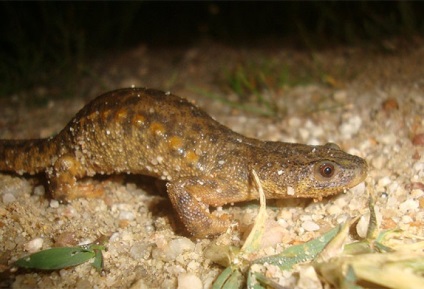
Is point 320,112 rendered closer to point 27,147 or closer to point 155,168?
point 155,168

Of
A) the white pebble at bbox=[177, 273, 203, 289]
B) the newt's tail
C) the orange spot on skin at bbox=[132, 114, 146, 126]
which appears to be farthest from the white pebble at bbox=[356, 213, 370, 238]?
the newt's tail

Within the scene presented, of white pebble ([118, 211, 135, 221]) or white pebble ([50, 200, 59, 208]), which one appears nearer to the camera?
white pebble ([118, 211, 135, 221])

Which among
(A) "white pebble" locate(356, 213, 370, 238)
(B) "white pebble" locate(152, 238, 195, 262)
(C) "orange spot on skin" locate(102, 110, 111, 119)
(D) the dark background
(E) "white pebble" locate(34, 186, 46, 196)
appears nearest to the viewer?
(A) "white pebble" locate(356, 213, 370, 238)

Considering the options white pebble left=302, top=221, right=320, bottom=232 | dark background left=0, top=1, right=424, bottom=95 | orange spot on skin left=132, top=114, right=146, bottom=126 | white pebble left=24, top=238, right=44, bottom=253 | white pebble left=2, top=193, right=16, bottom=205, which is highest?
dark background left=0, top=1, right=424, bottom=95

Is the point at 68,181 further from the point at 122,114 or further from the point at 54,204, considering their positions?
the point at 122,114

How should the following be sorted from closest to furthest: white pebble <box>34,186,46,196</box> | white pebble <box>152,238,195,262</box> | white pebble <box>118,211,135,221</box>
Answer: white pebble <box>152,238,195,262</box>
white pebble <box>118,211,135,221</box>
white pebble <box>34,186,46,196</box>

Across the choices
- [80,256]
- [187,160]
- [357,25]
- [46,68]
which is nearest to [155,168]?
[187,160]

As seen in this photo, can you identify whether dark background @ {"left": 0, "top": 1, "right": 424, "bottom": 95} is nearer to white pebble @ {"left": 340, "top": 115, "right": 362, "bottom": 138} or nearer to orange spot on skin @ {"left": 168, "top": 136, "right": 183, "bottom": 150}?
white pebble @ {"left": 340, "top": 115, "right": 362, "bottom": 138}

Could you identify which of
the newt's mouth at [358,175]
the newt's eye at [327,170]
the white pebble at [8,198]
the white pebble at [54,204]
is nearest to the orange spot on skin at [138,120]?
the white pebble at [54,204]
